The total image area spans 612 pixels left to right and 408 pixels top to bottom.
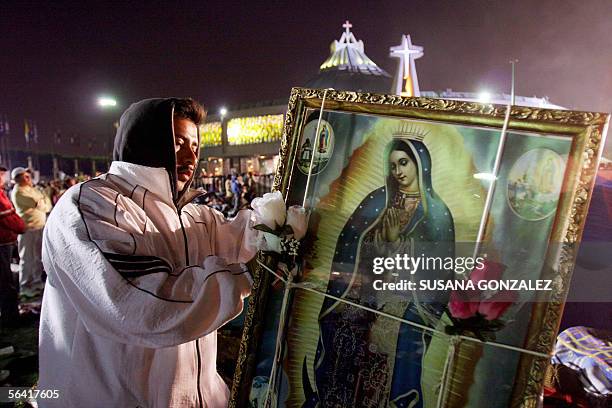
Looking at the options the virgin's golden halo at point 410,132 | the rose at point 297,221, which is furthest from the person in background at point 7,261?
the virgin's golden halo at point 410,132

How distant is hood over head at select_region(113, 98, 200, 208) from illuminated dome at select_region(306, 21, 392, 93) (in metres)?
31.9

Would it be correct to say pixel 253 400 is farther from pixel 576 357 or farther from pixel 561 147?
pixel 576 357

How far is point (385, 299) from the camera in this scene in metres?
1.49

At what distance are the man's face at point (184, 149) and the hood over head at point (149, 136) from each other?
0.12m

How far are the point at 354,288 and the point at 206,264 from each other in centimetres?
55

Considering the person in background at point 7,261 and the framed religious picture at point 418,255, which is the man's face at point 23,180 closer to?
the person in background at point 7,261

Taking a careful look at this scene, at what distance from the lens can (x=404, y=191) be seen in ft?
4.92

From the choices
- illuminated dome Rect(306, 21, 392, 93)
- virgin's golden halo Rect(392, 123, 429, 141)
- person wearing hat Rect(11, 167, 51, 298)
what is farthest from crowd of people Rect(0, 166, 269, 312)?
illuminated dome Rect(306, 21, 392, 93)

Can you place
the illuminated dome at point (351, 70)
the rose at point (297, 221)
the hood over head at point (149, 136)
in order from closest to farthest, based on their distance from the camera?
the rose at point (297, 221)
the hood over head at point (149, 136)
the illuminated dome at point (351, 70)

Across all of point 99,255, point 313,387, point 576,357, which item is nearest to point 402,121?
point 313,387

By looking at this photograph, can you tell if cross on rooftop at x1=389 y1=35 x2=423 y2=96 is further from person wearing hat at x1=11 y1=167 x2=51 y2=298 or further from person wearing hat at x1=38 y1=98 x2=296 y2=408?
person wearing hat at x1=38 y1=98 x2=296 y2=408

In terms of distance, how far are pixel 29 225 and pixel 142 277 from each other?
7.79 meters

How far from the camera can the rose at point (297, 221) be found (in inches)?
62.8

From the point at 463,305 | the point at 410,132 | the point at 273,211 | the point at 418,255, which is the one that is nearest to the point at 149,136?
the point at 273,211
